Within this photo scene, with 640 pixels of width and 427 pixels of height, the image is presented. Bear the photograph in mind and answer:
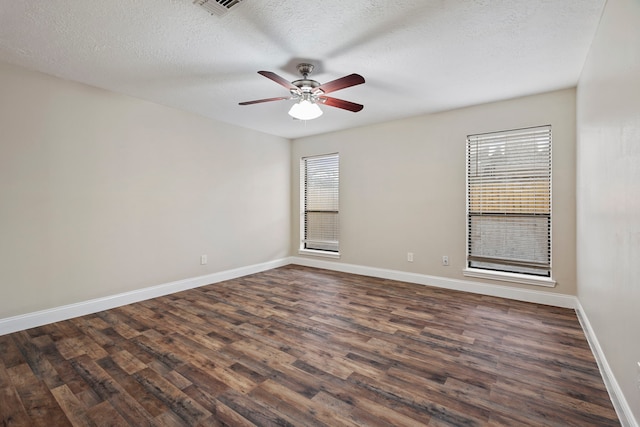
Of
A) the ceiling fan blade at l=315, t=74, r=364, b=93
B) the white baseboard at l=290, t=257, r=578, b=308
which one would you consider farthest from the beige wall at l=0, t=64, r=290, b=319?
the ceiling fan blade at l=315, t=74, r=364, b=93

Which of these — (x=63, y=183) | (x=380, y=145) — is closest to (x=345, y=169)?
(x=380, y=145)

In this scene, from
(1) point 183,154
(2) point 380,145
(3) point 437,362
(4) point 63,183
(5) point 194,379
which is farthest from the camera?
(2) point 380,145

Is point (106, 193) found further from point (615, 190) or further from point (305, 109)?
point (615, 190)

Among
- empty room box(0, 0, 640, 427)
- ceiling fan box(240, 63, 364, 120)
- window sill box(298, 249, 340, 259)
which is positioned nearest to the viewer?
empty room box(0, 0, 640, 427)

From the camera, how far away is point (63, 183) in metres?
3.07

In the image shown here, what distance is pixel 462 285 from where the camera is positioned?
404 centimetres

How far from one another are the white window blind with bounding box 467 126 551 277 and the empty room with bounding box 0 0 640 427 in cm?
2

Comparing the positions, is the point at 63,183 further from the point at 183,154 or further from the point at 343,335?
the point at 343,335

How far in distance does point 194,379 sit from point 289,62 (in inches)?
104

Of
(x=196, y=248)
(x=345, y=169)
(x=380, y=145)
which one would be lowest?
(x=196, y=248)

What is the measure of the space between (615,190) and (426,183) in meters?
2.56

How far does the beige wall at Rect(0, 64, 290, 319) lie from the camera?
2.81m

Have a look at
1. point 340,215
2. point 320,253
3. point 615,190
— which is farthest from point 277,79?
point 320,253

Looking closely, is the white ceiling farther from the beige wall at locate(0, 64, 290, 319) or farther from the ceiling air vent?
the beige wall at locate(0, 64, 290, 319)
